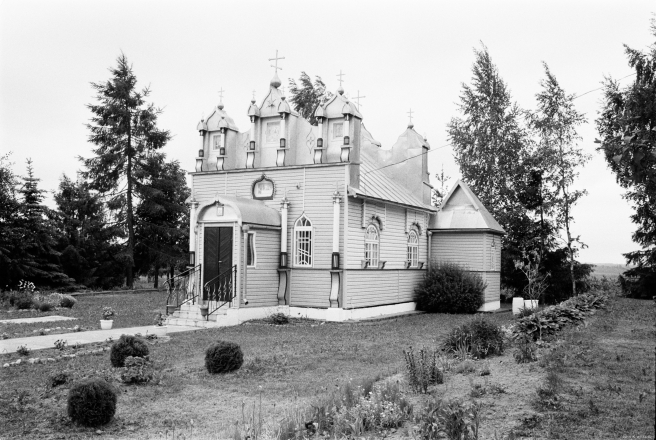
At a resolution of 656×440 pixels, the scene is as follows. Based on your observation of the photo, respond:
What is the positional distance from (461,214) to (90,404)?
22169 millimetres

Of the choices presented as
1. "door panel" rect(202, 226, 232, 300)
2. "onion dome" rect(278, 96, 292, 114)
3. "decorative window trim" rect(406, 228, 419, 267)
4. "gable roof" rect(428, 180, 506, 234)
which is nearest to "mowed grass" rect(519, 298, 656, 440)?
"door panel" rect(202, 226, 232, 300)

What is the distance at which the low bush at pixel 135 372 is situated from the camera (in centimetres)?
994

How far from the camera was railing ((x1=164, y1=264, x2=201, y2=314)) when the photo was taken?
20.0 metres

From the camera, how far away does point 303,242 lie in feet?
68.7

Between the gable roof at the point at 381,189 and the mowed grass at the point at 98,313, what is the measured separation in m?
8.59

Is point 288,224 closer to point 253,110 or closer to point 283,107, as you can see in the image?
point 283,107

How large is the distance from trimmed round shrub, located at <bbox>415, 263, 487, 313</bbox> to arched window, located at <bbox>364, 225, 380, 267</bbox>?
3796 mm

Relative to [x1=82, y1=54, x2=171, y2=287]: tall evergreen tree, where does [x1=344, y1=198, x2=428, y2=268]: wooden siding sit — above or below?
below

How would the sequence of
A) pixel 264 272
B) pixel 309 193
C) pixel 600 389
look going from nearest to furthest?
pixel 600 389 → pixel 264 272 → pixel 309 193

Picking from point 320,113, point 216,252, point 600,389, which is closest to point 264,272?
point 216,252

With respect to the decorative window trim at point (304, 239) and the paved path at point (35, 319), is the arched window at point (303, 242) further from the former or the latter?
the paved path at point (35, 319)

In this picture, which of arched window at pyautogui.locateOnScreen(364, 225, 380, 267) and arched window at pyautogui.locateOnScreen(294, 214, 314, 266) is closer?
arched window at pyautogui.locateOnScreen(294, 214, 314, 266)

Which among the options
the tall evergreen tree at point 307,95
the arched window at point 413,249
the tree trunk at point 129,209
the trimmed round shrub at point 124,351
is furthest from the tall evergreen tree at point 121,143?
the trimmed round shrub at point 124,351

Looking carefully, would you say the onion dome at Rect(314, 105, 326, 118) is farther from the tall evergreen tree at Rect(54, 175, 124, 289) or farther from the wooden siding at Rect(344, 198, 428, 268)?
the tall evergreen tree at Rect(54, 175, 124, 289)
